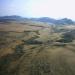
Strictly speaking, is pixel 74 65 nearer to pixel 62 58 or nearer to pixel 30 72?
pixel 62 58

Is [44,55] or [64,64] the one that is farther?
[44,55]

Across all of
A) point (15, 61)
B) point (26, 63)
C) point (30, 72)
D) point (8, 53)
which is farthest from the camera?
point (8, 53)

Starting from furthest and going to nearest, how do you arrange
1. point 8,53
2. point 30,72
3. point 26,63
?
point 8,53 < point 26,63 < point 30,72

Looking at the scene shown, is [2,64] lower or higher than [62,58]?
lower

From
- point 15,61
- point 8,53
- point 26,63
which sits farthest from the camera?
point 8,53

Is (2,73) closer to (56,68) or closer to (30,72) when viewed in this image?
(30,72)

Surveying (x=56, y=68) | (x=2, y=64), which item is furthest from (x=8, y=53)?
(x=56, y=68)

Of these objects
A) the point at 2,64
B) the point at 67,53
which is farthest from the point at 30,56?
the point at 67,53

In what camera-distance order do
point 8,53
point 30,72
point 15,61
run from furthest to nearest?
point 8,53 → point 15,61 → point 30,72

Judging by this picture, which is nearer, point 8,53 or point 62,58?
point 62,58
